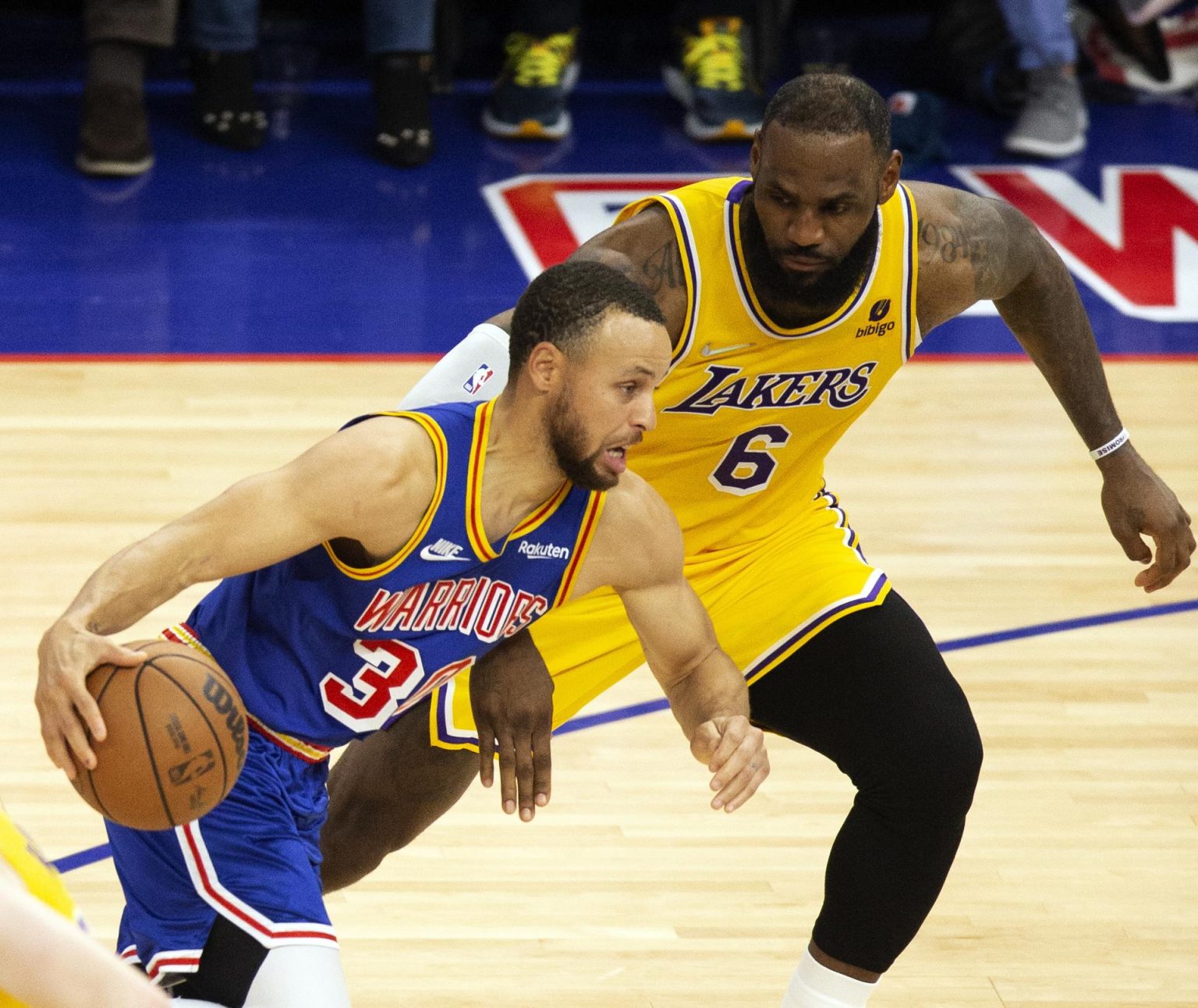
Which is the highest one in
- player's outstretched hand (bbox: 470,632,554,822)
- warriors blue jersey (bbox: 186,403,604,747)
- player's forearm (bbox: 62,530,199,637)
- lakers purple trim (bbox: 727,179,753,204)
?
lakers purple trim (bbox: 727,179,753,204)

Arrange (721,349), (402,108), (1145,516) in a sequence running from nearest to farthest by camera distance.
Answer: (721,349)
(1145,516)
(402,108)

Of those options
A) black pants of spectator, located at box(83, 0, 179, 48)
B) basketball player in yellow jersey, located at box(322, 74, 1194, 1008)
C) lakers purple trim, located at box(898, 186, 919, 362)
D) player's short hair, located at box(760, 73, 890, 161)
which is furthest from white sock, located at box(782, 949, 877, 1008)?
black pants of spectator, located at box(83, 0, 179, 48)

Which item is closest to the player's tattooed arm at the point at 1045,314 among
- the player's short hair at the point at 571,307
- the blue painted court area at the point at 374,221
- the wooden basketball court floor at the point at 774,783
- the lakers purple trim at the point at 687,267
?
the lakers purple trim at the point at 687,267

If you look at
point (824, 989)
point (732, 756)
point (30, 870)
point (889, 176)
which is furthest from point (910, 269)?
point (30, 870)

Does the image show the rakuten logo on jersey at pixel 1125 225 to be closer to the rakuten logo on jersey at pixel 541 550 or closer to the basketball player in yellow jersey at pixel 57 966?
the rakuten logo on jersey at pixel 541 550

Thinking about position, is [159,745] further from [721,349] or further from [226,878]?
[721,349]

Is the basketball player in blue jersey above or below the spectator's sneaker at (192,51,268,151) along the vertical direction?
above

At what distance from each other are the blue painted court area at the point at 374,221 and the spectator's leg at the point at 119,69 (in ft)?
0.54

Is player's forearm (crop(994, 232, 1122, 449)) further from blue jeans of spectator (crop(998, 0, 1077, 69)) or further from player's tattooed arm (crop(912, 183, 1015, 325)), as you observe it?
blue jeans of spectator (crop(998, 0, 1077, 69))

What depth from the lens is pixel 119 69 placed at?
→ 8.48 metres

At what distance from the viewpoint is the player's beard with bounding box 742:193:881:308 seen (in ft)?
11.6

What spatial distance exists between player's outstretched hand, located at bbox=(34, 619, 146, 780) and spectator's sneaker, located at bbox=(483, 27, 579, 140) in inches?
275

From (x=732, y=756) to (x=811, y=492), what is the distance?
0.97m

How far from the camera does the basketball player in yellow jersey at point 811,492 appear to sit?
3.48 m
